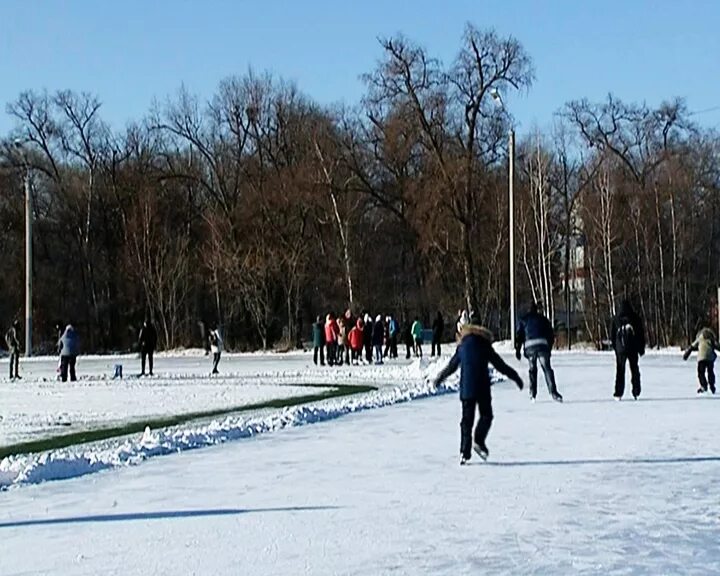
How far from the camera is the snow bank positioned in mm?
12102

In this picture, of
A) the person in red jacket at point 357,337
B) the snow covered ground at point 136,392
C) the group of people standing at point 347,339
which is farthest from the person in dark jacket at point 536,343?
the person in red jacket at point 357,337

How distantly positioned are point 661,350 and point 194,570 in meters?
39.6

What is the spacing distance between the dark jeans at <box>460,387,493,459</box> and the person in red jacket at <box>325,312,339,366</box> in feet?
79.4

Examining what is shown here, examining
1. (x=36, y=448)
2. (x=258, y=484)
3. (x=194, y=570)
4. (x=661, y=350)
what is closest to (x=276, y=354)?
(x=661, y=350)

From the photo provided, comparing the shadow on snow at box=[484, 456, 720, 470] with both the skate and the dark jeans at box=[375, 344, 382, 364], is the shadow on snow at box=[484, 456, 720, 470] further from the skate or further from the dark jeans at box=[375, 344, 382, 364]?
the dark jeans at box=[375, 344, 382, 364]

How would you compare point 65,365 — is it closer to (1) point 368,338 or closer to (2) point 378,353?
(2) point 378,353

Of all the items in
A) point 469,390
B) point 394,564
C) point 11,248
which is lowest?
point 394,564

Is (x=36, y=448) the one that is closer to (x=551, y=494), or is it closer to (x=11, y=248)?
(x=551, y=494)

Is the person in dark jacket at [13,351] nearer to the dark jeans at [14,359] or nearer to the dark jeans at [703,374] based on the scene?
the dark jeans at [14,359]

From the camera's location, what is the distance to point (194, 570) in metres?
7.46

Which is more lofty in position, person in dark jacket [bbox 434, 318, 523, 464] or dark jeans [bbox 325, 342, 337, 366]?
dark jeans [bbox 325, 342, 337, 366]

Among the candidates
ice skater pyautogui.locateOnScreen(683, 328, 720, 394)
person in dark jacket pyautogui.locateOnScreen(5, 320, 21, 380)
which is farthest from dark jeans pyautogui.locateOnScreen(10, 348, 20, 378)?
ice skater pyautogui.locateOnScreen(683, 328, 720, 394)

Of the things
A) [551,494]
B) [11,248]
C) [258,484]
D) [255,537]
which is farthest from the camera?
[11,248]

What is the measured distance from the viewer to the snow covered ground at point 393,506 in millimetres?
7719
